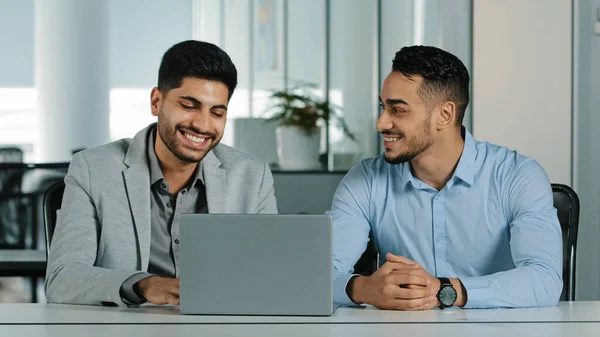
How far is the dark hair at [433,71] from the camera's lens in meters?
2.65

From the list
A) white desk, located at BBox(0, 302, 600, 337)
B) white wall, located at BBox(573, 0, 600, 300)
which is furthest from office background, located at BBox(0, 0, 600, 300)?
white desk, located at BBox(0, 302, 600, 337)

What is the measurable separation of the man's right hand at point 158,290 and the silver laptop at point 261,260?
12 cm

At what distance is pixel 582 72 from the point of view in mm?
4145

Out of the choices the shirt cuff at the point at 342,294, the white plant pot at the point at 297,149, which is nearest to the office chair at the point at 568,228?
the shirt cuff at the point at 342,294

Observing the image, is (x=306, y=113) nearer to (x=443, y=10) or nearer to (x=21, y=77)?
(x=443, y=10)

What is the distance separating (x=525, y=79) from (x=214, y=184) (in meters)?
2.25

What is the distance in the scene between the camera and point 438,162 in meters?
2.67

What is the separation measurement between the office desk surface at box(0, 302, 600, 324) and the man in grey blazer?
1.01 feet

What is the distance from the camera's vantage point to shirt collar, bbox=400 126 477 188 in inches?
102

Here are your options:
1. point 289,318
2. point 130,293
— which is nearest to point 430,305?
point 289,318

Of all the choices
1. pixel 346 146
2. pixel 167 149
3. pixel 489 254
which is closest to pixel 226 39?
pixel 346 146

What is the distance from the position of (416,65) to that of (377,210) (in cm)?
47

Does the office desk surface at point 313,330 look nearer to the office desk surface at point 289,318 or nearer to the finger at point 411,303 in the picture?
the office desk surface at point 289,318

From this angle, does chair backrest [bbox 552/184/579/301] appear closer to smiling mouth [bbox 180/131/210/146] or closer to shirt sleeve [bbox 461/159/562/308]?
shirt sleeve [bbox 461/159/562/308]
